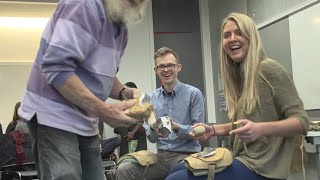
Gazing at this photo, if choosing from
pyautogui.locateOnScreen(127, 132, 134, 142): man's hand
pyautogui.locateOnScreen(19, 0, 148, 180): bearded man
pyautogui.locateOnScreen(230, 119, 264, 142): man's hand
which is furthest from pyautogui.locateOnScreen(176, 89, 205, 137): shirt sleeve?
pyautogui.locateOnScreen(127, 132, 134, 142): man's hand

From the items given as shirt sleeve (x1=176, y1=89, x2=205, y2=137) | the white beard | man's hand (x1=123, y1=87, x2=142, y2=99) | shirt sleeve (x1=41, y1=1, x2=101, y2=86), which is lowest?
shirt sleeve (x1=176, y1=89, x2=205, y2=137)

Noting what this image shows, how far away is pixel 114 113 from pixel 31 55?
546cm

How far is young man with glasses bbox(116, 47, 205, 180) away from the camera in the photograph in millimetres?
2594

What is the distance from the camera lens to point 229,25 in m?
1.95

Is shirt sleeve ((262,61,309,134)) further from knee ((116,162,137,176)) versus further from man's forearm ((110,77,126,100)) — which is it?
knee ((116,162,137,176))

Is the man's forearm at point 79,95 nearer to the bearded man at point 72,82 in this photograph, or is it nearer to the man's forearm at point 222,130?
the bearded man at point 72,82

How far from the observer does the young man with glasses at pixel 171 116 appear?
2.59 meters

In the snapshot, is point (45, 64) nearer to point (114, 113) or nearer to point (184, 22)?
point (114, 113)

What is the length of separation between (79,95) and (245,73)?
85 centimetres

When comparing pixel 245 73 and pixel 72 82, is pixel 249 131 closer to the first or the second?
pixel 245 73

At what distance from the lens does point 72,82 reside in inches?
48.2

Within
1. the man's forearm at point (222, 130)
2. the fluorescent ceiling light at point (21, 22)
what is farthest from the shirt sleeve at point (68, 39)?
the fluorescent ceiling light at point (21, 22)

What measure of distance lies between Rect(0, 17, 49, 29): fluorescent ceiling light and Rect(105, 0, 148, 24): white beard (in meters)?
5.24

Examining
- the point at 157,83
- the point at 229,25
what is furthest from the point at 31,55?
the point at 229,25
